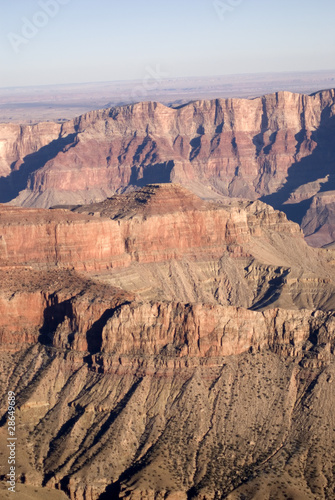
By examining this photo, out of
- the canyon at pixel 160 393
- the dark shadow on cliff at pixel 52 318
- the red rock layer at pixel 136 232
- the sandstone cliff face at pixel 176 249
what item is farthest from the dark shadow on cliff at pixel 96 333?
the red rock layer at pixel 136 232

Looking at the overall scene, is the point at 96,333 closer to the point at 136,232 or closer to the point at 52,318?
the point at 52,318

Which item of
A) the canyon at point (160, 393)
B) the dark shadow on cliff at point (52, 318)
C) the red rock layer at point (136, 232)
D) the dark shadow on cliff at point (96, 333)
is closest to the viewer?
the canyon at point (160, 393)

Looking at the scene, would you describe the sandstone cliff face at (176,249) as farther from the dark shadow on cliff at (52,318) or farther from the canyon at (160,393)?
the dark shadow on cliff at (52,318)

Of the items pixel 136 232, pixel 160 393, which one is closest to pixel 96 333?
pixel 160 393

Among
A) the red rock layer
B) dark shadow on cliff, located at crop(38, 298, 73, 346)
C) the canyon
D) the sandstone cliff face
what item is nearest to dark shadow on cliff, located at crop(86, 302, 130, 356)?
the canyon

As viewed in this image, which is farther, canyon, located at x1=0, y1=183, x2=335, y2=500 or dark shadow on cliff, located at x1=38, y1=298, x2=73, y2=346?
dark shadow on cliff, located at x1=38, y1=298, x2=73, y2=346

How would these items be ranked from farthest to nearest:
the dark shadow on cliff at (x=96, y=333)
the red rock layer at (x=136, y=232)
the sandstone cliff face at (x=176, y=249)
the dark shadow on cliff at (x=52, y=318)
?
the sandstone cliff face at (x=176, y=249)
the red rock layer at (x=136, y=232)
the dark shadow on cliff at (x=52, y=318)
the dark shadow on cliff at (x=96, y=333)

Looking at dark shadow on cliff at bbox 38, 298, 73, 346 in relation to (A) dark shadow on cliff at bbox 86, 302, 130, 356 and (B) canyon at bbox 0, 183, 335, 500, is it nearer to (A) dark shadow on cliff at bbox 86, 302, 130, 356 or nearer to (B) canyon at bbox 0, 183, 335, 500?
(B) canyon at bbox 0, 183, 335, 500

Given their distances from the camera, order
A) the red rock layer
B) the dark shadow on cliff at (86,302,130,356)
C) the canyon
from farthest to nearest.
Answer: the red rock layer → the dark shadow on cliff at (86,302,130,356) → the canyon

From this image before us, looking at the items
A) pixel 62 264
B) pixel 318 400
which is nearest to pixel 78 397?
pixel 318 400

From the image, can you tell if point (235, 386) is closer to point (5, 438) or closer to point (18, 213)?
point (5, 438)

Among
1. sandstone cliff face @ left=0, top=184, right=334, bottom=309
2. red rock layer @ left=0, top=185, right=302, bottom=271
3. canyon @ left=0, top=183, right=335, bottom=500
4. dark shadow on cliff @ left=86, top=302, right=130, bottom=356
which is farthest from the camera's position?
A: sandstone cliff face @ left=0, top=184, right=334, bottom=309
